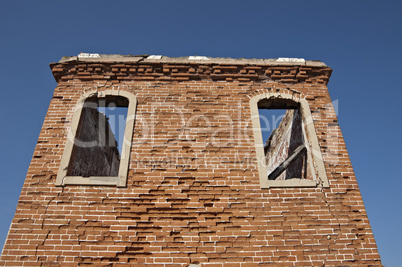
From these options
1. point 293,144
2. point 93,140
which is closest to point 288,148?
point 293,144

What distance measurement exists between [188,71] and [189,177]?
107 inches

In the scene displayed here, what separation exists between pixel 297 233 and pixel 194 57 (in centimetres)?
454

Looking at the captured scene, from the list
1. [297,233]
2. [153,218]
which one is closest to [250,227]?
[297,233]

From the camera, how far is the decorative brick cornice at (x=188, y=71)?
6.76 metres

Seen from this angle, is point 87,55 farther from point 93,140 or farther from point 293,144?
point 293,144

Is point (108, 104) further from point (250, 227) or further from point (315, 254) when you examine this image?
point (315, 254)

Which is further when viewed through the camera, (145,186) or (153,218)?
(145,186)

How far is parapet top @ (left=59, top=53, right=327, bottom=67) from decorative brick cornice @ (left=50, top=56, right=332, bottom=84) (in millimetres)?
43

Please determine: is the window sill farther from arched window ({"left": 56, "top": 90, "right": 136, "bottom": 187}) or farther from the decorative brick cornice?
the decorative brick cornice

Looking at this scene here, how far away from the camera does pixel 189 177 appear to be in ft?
17.7

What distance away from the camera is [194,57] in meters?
7.11

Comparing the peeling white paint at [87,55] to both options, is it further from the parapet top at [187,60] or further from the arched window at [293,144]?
the arched window at [293,144]

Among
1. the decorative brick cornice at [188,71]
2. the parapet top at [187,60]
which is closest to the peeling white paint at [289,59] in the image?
the parapet top at [187,60]

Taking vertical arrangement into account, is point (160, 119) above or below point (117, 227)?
above
